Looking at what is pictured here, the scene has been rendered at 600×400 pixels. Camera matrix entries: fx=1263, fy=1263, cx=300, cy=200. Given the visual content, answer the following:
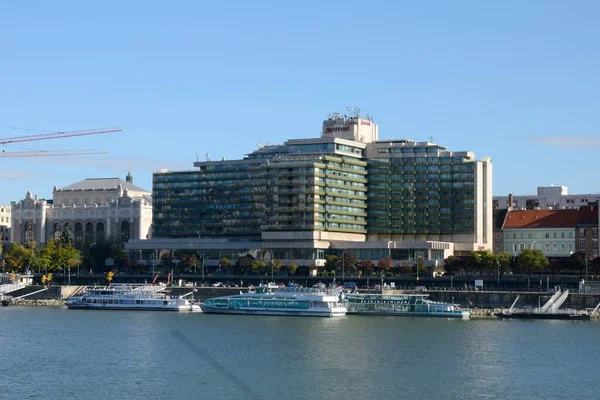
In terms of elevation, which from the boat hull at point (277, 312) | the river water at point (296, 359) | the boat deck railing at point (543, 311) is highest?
the boat deck railing at point (543, 311)

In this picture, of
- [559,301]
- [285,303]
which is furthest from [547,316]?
[285,303]

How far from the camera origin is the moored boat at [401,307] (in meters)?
164

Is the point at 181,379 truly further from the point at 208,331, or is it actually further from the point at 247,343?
the point at 208,331

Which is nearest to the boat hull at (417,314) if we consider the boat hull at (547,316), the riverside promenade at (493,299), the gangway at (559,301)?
the riverside promenade at (493,299)

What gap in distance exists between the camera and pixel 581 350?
118 metres

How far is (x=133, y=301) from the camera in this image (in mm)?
180875

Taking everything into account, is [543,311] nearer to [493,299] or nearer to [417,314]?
[493,299]

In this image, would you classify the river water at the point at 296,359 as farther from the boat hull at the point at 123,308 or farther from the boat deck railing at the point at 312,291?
the boat hull at the point at 123,308

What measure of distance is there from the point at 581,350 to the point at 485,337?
14751 millimetres

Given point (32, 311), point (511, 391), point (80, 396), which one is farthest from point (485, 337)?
point (32, 311)

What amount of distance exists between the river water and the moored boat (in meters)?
9.66

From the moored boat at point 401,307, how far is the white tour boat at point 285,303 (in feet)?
8.12

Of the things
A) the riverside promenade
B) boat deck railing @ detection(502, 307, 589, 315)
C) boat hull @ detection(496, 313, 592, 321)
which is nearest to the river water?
boat hull @ detection(496, 313, 592, 321)

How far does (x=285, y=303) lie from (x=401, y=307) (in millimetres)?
15383
